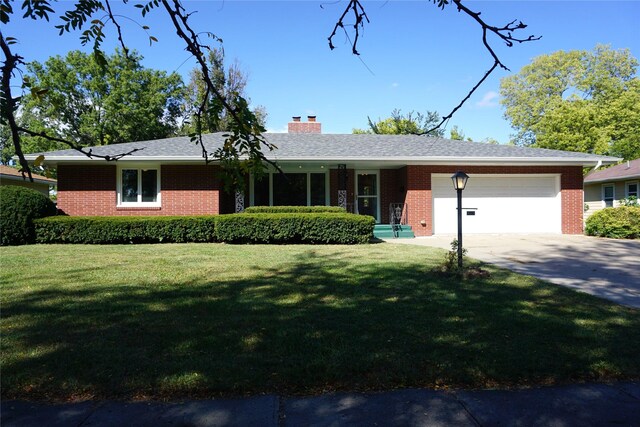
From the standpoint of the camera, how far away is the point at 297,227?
1228 centimetres

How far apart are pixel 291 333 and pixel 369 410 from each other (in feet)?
4.93

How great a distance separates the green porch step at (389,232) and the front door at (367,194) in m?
1.63

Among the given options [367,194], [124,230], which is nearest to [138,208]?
[124,230]

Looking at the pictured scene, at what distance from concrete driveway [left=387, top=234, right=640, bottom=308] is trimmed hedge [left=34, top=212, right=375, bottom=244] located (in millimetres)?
3125

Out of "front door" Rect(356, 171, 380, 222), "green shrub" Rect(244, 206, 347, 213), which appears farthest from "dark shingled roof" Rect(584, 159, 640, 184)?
"green shrub" Rect(244, 206, 347, 213)

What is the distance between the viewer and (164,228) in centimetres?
1250

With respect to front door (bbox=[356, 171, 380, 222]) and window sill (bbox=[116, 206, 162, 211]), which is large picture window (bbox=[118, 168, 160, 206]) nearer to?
→ window sill (bbox=[116, 206, 162, 211])

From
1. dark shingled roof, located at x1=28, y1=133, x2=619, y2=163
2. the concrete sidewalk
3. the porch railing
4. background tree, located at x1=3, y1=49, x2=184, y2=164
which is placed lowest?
the concrete sidewalk

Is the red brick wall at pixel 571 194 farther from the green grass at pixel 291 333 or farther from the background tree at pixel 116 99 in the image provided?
the background tree at pixel 116 99

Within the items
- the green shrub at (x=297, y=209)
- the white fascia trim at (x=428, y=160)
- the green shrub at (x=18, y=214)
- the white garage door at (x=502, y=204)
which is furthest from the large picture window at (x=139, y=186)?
the white garage door at (x=502, y=204)

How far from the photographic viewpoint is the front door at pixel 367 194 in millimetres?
17062

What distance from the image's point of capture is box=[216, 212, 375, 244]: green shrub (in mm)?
12250

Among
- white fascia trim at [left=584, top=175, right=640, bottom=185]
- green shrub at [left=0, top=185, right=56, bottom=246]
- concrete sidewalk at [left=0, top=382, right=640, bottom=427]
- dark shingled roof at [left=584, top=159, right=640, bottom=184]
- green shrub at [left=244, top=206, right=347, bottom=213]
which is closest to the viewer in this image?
concrete sidewalk at [left=0, top=382, right=640, bottom=427]

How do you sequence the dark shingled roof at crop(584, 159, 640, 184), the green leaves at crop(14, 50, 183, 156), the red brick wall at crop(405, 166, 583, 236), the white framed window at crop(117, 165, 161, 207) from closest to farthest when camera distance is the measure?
the white framed window at crop(117, 165, 161, 207) → the red brick wall at crop(405, 166, 583, 236) → the dark shingled roof at crop(584, 159, 640, 184) → the green leaves at crop(14, 50, 183, 156)
